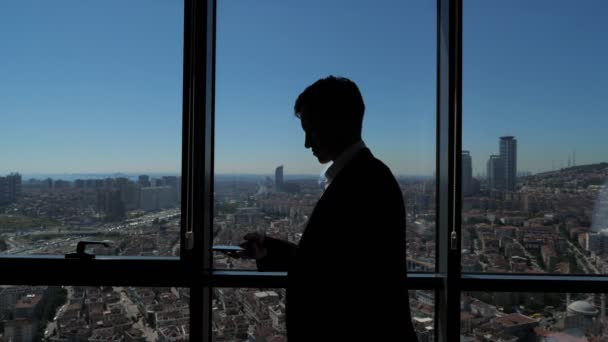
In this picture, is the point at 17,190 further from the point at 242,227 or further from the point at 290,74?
the point at 290,74

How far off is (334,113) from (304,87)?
1089 mm

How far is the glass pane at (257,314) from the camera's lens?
2139 mm

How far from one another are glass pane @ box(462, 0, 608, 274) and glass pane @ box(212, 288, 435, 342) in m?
0.41

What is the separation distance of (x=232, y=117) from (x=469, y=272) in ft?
4.80

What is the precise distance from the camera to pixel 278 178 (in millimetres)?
2293

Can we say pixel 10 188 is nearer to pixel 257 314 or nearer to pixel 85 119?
pixel 85 119

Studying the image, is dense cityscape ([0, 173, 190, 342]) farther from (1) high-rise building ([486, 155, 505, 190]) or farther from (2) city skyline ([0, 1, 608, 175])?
(1) high-rise building ([486, 155, 505, 190])

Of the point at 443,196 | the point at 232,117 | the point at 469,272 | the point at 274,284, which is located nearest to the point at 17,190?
the point at 232,117

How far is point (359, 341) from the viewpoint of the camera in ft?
3.41

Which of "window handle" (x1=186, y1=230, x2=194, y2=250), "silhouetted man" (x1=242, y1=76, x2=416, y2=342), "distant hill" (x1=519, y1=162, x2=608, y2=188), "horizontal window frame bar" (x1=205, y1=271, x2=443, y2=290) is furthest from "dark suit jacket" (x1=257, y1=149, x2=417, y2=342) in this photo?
"distant hill" (x1=519, y1=162, x2=608, y2=188)

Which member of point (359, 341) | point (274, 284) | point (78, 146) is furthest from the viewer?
point (78, 146)

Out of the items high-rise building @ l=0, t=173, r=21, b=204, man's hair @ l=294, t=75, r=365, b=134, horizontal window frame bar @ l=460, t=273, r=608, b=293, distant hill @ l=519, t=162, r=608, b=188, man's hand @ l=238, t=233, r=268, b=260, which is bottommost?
horizontal window frame bar @ l=460, t=273, r=608, b=293

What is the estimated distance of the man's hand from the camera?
157 centimetres

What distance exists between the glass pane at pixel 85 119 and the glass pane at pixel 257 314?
0.45 metres
